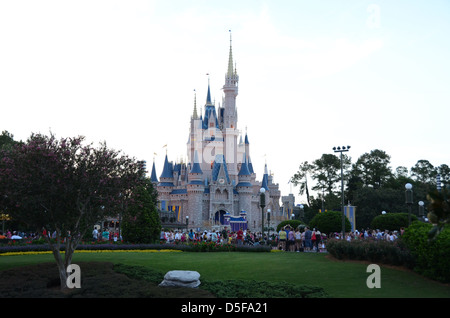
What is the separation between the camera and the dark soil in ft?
38.0

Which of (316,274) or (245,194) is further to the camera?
(245,194)

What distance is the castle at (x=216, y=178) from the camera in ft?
246

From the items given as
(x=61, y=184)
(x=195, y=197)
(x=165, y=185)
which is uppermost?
(x=165, y=185)

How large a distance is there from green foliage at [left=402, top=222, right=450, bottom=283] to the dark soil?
6337 mm

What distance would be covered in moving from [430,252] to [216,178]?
212ft

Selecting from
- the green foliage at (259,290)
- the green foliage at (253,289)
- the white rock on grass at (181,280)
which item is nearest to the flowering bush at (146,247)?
the green foliage at (253,289)

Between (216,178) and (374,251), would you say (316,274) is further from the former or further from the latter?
(216,178)

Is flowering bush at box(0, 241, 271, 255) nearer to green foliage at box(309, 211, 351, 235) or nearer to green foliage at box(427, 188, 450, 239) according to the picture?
green foliage at box(309, 211, 351, 235)

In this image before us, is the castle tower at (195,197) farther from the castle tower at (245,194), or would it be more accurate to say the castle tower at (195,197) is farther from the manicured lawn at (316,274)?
the manicured lawn at (316,274)

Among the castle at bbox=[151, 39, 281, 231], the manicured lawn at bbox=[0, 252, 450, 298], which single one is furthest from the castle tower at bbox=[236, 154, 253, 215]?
the manicured lawn at bbox=[0, 252, 450, 298]

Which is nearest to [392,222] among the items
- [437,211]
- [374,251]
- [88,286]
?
[374,251]

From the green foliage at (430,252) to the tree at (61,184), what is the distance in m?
9.09

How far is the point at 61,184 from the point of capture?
43.0ft
